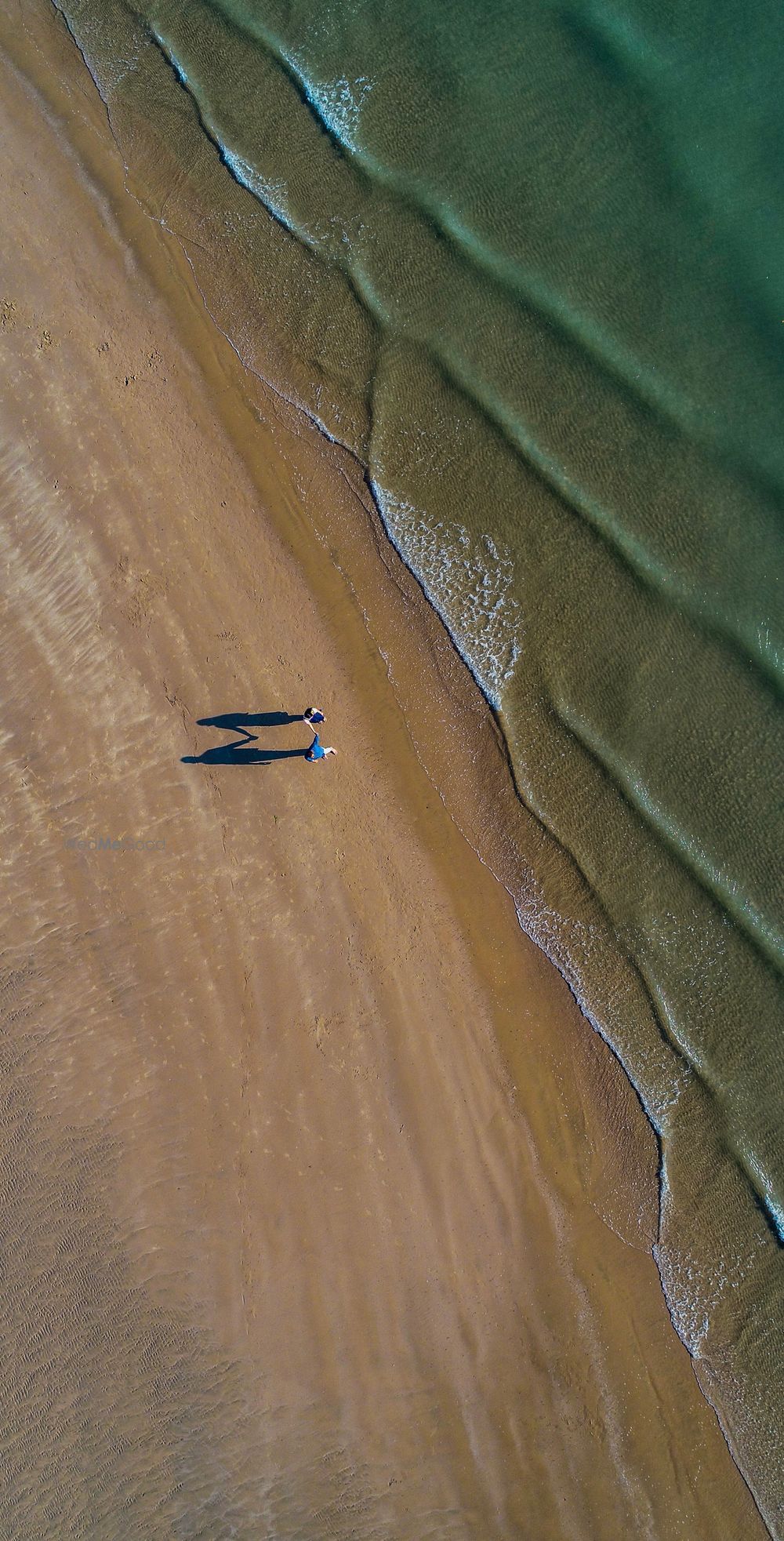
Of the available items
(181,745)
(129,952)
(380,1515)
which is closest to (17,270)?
(181,745)

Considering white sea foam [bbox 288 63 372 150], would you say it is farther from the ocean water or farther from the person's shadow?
the person's shadow

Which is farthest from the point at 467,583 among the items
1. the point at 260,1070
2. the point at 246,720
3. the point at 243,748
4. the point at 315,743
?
the point at 260,1070

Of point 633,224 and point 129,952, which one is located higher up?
point 633,224

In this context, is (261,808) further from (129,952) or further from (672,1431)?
(672,1431)

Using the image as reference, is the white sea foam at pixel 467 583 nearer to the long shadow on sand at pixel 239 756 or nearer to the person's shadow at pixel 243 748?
the person's shadow at pixel 243 748

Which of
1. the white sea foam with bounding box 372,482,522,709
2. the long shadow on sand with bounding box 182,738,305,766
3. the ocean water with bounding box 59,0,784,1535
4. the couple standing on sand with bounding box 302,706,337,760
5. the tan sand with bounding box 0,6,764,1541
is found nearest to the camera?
the tan sand with bounding box 0,6,764,1541

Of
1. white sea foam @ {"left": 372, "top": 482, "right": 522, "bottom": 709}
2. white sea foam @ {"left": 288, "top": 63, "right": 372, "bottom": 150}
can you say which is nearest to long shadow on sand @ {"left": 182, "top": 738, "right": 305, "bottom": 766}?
white sea foam @ {"left": 372, "top": 482, "right": 522, "bottom": 709}

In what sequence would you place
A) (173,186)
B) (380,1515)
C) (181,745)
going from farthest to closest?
(173,186) < (181,745) < (380,1515)
